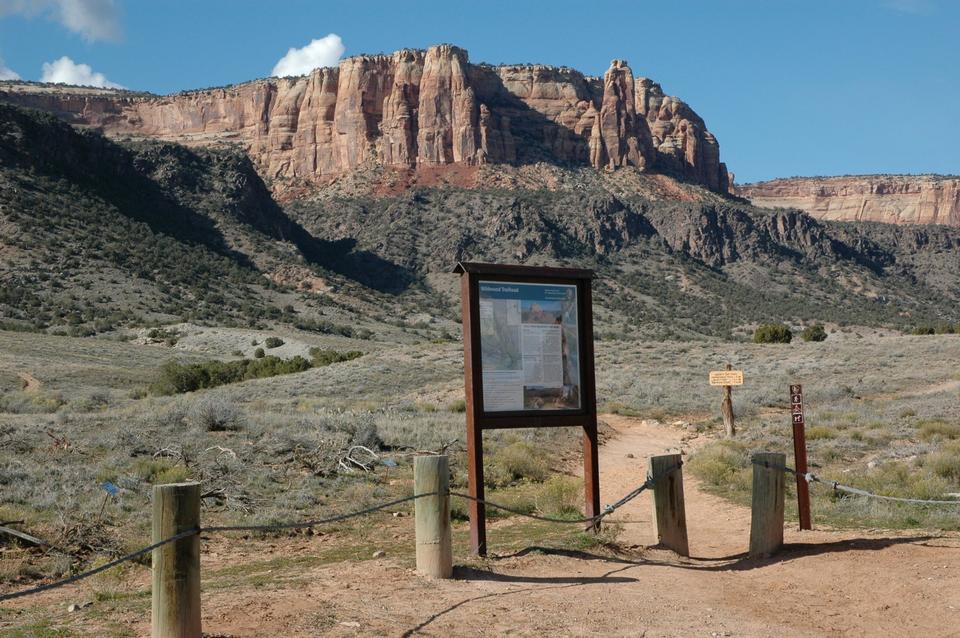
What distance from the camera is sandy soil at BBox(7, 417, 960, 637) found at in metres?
6.68

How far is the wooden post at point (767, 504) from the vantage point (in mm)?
9195

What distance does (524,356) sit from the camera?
9.41 m

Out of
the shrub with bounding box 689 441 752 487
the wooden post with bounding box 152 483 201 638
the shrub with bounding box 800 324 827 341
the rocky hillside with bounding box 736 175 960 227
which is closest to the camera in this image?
the wooden post with bounding box 152 483 201 638

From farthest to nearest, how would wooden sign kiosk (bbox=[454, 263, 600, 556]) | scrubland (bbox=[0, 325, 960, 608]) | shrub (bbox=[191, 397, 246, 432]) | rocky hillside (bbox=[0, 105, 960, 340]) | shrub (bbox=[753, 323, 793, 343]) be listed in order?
rocky hillside (bbox=[0, 105, 960, 340]) < shrub (bbox=[753, 323, 793, 343]) < shrub (bbox=[191, 397, 246, 432]) < scrubland (bbox=[0, 325, 960, 608]) < wooden sign kiosk (bbox=[454, 263, 600, 556])

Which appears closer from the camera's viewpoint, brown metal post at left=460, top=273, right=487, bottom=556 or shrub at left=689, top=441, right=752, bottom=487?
brown metal post at left=460, top=273, right=487, bottom=556

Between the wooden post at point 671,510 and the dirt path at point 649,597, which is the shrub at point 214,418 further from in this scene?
the wooden post at point 671,510

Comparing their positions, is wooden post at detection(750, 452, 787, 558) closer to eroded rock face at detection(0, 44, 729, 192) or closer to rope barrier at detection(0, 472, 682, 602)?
rope barrier at detection(0, 472, 682, 602)

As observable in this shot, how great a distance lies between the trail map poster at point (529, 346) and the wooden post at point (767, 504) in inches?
72.8

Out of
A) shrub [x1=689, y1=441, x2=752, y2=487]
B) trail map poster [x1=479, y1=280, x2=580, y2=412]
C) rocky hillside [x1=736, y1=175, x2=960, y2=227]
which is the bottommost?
shrub [x1=689, y1=441, x2=752, y2=487]

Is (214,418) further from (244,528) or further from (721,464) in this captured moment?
(244,528)

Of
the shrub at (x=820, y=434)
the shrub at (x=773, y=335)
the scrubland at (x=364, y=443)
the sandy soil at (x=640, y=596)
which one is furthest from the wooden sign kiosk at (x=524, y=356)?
the shrub at (x=773, y=335)

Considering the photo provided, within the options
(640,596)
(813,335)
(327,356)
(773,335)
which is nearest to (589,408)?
(640,596)

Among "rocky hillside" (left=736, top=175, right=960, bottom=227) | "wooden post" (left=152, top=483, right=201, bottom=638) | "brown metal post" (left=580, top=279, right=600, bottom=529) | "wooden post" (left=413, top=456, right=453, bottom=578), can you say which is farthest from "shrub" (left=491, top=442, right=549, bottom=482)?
"rocky hillside" (left=736, top=175, right=960, bottom=227)

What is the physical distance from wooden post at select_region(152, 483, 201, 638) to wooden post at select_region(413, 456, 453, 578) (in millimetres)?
2229
